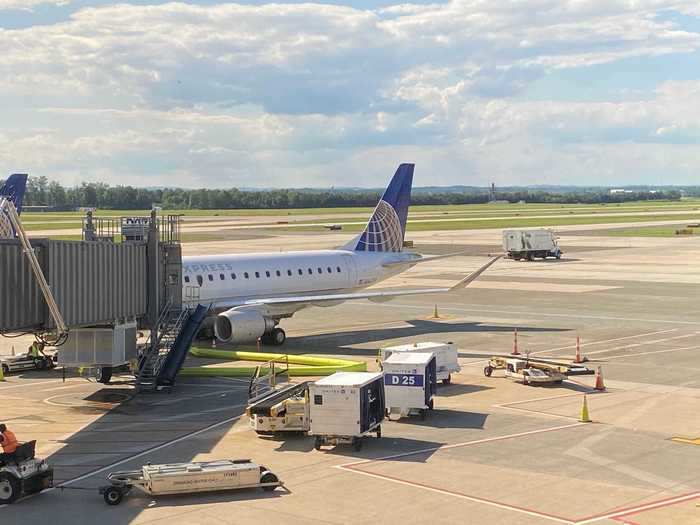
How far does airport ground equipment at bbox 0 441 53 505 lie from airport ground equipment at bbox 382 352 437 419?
11.7 meters

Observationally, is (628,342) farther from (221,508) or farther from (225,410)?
(221,508)

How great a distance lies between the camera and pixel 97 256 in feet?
109

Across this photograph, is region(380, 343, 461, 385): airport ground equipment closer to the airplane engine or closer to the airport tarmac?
the airport tarmac

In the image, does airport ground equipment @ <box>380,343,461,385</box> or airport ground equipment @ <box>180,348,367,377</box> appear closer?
airport ground equipment @ <box>380,343,461,385</box>

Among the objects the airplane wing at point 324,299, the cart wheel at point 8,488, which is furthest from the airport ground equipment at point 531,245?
the cart wheel at point 8,488

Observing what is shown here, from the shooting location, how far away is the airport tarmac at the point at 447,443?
74.0ft

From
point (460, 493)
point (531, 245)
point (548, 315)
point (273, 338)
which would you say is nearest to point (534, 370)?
point (460, 493)

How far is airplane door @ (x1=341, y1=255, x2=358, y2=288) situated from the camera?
56594 mm

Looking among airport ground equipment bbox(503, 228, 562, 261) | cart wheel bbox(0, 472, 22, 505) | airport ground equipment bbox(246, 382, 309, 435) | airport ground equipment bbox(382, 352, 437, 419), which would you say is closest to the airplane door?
airport ground equipment bbox(382, 352, 437, 419)

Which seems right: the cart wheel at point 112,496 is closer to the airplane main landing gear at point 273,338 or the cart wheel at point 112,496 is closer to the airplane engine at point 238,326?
the airplane engine at point 238,326

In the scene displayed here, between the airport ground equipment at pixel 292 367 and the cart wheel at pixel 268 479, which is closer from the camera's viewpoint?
the cart wheel at pixel 268 479

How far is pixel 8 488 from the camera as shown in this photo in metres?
23.4

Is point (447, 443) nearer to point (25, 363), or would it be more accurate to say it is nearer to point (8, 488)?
point (8, 488)

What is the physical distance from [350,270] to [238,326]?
44.9ft
